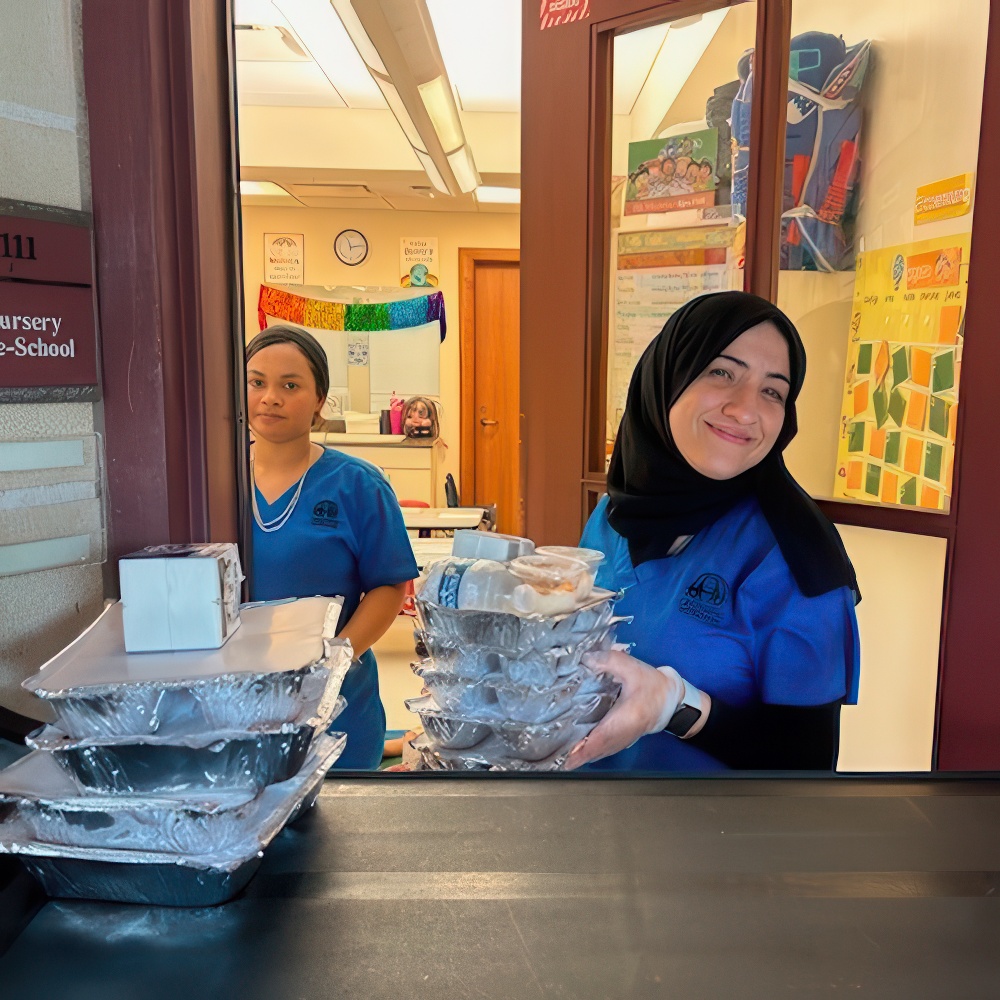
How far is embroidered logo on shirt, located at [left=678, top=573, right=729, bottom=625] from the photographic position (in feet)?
Answer: 4.21

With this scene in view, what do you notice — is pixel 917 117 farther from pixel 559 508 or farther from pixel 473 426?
pixel 473 426

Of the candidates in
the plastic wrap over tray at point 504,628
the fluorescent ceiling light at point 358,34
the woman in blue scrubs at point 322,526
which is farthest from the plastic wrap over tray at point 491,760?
the fluorescent ceiling light at point 358,34

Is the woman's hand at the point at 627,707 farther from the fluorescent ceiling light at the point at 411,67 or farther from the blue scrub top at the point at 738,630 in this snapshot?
the fluorescent ceiling light at the point at 411,67

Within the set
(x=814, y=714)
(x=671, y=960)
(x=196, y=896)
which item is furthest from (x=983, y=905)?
(x=814, y=714)

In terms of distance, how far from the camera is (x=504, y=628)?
2.48ft

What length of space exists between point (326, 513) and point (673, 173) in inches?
46.7

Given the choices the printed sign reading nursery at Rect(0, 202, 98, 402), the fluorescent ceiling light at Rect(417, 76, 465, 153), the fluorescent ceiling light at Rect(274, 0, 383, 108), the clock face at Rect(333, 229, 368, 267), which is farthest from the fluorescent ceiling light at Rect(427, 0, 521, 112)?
the printed sign reading nursery at Rect(0, 202, 98, 402)

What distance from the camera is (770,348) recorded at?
53.4 inches

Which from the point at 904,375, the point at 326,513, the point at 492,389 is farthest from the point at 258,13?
the point at 492,389

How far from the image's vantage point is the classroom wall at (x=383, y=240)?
6.74 m

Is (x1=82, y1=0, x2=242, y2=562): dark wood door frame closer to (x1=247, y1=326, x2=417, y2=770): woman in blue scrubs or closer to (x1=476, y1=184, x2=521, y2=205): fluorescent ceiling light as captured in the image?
(x1=247, y1=326, x2=417, y2=770): woman in blue scrubs

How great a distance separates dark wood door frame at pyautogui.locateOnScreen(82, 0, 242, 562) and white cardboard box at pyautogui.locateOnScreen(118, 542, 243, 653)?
20 centimetres

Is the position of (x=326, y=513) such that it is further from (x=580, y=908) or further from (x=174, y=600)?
(x=580, y=908)

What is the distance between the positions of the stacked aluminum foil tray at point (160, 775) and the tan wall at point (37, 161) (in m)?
0.18
